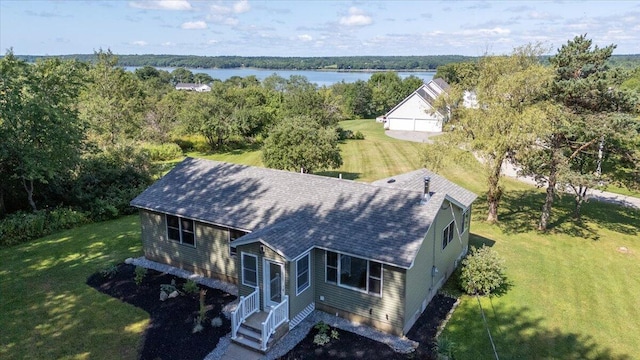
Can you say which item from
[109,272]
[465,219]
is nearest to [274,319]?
[109,272]

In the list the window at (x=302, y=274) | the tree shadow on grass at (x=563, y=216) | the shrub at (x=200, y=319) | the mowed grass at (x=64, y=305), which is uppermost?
the window at (x=302, y=274)

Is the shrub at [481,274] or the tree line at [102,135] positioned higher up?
the tree line at [102,135]

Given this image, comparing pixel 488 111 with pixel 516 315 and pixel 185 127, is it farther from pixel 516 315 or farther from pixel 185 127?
pixel 185 127

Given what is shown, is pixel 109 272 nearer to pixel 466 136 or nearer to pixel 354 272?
pixel 354 272

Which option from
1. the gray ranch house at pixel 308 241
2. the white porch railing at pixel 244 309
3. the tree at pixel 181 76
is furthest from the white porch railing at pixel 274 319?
the tree at pixel 181 76

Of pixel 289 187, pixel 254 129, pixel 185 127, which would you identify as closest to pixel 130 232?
pixel 289 187

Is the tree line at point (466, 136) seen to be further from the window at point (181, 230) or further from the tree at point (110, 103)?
the window at point (181, 230)
